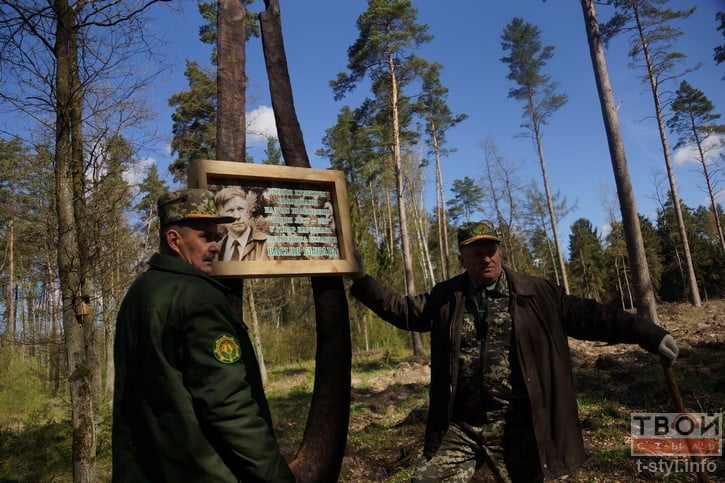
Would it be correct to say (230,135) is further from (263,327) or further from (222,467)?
(263,327)

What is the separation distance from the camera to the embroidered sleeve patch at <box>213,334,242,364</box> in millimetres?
1697

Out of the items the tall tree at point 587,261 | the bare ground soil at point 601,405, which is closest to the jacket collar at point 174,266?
the bare ground soil at point 601,405

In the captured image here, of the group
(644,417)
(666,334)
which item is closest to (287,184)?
(666,334)

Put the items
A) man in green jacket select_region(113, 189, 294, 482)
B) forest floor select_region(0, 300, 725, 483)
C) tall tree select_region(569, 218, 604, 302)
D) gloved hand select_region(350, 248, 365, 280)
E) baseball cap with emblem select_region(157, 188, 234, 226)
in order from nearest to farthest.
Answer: man in green jacket select_region(113, 189, 294, 482) → baseball cap with emblem select_region(157, 188, 234, 226) → gloved hand select_region(350, 248, 365, 280) → forest floor select_region(0, 300, 725, 483) → tall tree select_region(569, 218, 604, 302)

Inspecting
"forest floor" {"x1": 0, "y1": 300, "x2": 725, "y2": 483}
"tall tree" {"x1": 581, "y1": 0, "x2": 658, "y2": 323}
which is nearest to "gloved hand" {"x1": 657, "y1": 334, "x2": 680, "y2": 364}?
"forest floor" {"x1": 0, "y1": 300, "x2": 725, "y2": 483}

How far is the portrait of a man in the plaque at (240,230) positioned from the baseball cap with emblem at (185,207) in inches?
23.8

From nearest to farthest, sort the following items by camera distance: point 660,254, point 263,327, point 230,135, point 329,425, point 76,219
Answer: point 329,425
point 230,135
point 76,219
point 263,327
point 660,254

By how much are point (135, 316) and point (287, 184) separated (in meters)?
1.48

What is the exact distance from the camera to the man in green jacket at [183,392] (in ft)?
5.33

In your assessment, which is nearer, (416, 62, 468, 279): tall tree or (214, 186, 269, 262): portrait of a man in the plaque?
(214, 186, 269, 262): portrait of a man in the plaque

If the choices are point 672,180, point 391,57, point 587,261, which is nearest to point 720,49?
point 672,180

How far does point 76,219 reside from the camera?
621 centimetres

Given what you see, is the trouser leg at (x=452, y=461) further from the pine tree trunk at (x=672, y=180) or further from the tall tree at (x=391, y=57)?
the pine tree trunk at (x=672, y=180)

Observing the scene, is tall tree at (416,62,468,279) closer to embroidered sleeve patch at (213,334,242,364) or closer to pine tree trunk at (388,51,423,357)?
pine tree trunk at (388,51,423,357)
